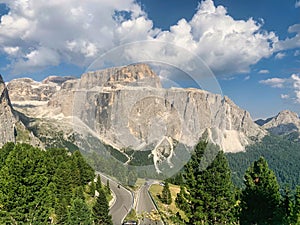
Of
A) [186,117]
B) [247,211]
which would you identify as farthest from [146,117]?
[247,211]

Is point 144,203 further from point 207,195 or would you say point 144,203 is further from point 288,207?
point 207,195

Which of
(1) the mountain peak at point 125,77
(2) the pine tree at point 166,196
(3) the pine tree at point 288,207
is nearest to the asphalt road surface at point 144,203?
(2) the pine tree at point 166,196

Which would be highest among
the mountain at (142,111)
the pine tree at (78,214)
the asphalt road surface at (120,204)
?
the mountain at (142,111)

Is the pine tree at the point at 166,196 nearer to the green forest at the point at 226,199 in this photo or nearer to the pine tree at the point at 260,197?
the green forest at the point at 226,199

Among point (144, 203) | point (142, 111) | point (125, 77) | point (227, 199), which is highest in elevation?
point (125, 77)

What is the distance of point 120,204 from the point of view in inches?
2840

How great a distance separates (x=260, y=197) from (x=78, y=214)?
62.5ft

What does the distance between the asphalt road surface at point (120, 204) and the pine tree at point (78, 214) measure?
46.5 feet

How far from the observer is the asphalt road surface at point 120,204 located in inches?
2275

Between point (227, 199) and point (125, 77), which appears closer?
A: point (125, 77)

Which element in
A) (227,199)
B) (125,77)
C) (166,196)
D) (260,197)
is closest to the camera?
(125,77)

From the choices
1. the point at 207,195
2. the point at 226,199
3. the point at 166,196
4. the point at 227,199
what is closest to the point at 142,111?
the point at 207,195

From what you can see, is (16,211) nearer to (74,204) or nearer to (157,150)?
(74,204)

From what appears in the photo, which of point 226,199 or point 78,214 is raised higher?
point 226,199
